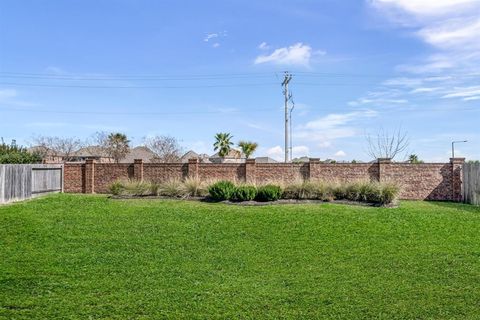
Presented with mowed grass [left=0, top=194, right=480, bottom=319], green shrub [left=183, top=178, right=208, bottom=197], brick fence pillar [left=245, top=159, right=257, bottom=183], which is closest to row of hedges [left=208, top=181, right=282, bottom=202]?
green shrub [left=183, top=178, right=208, bottom=197]

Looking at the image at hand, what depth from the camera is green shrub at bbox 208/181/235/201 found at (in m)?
15.3

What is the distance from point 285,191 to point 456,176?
923 cm

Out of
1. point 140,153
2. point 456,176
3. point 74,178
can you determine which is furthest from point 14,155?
point 140,153

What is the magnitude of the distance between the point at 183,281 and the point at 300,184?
9474mm

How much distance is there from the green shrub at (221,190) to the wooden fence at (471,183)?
9.94 meters

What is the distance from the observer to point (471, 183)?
18.3 m

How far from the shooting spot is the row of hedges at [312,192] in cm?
1516

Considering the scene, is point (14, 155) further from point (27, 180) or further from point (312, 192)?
point (312, 192)

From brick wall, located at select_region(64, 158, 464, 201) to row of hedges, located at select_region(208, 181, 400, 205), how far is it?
2967 millimetres

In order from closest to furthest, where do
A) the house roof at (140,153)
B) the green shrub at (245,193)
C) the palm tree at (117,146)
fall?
the green shrub at (245,193)
the palm tree at (117,146)
the house roof at (140,153)

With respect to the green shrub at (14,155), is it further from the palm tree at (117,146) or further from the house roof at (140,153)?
the house roof at (140,153)

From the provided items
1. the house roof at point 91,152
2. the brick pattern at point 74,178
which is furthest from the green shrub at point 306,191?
the house roof at point 91,152

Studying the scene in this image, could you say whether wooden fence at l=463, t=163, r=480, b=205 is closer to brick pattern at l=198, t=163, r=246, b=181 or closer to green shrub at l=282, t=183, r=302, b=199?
green shrub at l=282, t=183, r=302, b=199

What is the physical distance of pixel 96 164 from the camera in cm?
2289
